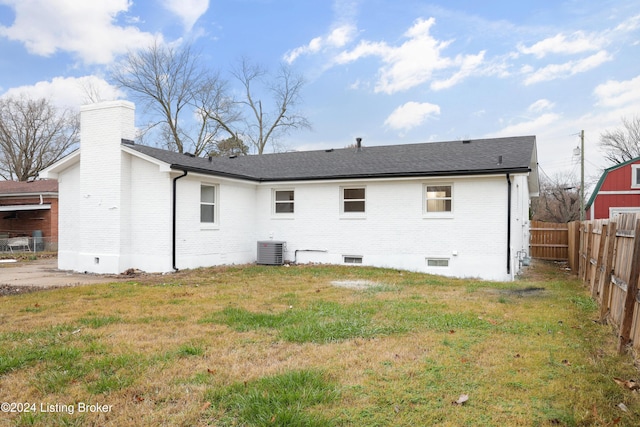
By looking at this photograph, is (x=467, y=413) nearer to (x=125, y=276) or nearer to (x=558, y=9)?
(x=125, y=276)

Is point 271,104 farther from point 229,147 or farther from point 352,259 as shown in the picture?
point 352,259

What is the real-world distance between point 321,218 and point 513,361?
11.1 meters

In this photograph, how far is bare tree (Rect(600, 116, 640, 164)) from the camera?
40500 mm

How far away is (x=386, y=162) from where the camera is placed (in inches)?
609

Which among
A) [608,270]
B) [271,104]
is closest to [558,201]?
[271,104]

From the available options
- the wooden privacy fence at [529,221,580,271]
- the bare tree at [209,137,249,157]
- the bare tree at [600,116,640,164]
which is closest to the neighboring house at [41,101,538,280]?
the wooden privacy fence at [529,221,580,271]

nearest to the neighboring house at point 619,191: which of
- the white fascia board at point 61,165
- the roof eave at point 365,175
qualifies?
the roof eave at point 365,175

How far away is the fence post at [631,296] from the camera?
4.64 metres

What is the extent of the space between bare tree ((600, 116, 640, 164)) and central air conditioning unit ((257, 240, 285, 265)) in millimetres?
39915

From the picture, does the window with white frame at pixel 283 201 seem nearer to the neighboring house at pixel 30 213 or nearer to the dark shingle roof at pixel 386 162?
the dark shingle roof at pixel 386 162

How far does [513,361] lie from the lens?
183 inches

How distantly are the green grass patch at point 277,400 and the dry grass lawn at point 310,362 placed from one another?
1 cm

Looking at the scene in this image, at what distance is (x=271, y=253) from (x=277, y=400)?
1210 cm

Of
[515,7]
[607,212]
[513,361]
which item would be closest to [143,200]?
[513,361]
